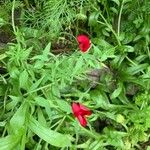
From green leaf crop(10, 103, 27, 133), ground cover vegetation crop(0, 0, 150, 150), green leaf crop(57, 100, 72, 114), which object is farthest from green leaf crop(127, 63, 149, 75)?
green leaf crop(10, 103, 27, 133)

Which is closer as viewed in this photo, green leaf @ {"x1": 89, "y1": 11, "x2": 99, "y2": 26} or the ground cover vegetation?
the ground cover vegetation

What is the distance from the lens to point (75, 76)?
192 centimetres

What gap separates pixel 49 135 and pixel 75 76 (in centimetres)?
30

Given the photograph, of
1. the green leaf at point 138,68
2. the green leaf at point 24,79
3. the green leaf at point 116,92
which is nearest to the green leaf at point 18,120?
the green leaf at point 24,79

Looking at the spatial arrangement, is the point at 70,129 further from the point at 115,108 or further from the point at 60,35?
the point at 60,35

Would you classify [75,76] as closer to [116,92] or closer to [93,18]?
[116,92]

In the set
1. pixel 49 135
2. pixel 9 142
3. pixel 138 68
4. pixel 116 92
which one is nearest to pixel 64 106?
pixel 49 135

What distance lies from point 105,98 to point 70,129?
0.93 ft

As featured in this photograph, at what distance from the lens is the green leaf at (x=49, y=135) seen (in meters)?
1.82

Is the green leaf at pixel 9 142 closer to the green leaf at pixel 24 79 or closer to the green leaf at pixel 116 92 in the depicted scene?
the green leaf at pixel 24 79

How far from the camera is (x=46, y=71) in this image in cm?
188

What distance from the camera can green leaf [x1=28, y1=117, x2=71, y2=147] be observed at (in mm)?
1823

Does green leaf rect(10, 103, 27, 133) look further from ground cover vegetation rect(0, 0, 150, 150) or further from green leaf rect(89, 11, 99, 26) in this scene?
green leaf rect(89, 11, 99, 26)

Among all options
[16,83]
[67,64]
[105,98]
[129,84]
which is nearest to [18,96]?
[16,83]
